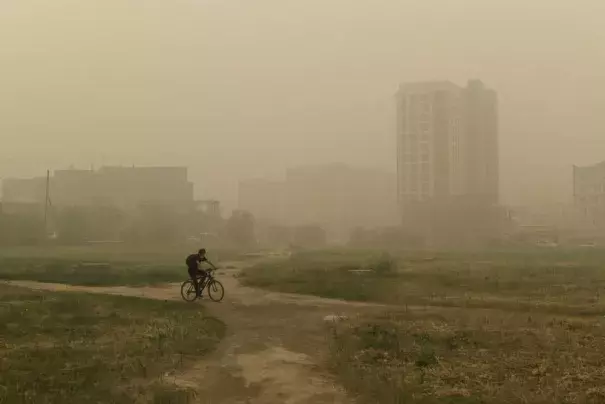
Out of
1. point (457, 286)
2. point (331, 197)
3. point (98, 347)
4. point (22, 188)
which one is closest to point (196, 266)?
point (98, 347)

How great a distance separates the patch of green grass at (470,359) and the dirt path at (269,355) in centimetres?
63

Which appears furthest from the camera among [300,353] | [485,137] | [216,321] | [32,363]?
[485,137]

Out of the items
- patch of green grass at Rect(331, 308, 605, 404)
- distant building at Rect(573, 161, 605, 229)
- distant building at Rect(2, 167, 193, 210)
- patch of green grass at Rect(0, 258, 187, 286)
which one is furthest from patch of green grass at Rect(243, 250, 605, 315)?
distant building at Rect(2, 167, 193, 210)

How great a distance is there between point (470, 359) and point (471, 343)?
1588 millimetres

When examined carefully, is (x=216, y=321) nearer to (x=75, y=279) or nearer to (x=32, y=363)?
(x=32, y=363)

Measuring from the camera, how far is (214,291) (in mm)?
20453

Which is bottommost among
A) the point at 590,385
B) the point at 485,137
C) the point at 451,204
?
the point at 590,385

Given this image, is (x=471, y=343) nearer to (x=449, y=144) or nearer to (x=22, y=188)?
(x=449, y=144)

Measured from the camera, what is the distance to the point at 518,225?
311ft

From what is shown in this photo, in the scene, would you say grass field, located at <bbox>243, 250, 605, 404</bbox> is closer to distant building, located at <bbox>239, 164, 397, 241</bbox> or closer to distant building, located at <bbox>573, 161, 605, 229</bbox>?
distant building, located at <bbox>573, 161, 605, 229</bbox>

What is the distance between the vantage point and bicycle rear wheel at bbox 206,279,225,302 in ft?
66.6

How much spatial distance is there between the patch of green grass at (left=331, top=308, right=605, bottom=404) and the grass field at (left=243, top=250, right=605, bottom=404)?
20 mm

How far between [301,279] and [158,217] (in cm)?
5325

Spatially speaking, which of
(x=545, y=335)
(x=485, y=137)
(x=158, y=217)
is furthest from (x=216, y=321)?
(x=485, y=137)
